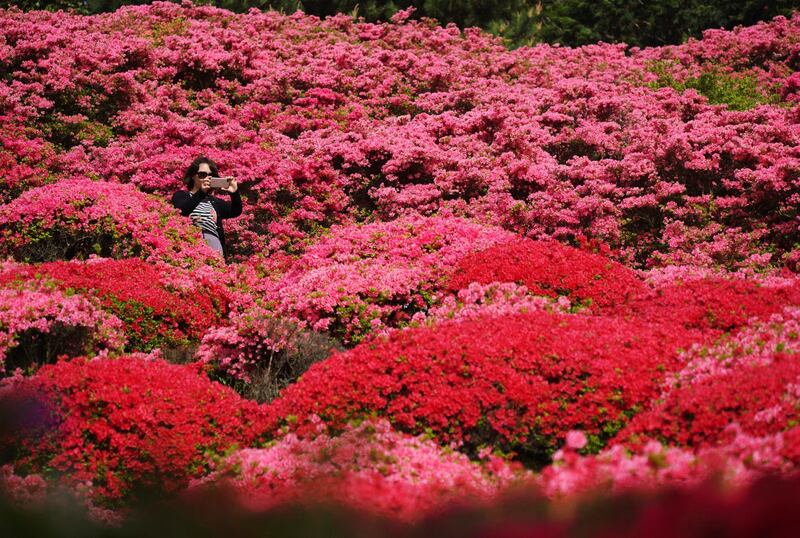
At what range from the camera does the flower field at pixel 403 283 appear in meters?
3.57

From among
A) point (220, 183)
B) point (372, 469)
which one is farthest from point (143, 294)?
point (372, 469)

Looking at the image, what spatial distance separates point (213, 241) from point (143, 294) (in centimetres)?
249

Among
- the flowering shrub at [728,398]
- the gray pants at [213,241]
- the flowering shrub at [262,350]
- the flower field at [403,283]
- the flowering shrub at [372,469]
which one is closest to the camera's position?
the flowering shrub at [372,469]

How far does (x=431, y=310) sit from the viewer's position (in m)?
7.54

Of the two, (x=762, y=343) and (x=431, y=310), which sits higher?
(x=762, y=343)

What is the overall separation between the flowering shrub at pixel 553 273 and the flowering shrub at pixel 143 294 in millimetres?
3095

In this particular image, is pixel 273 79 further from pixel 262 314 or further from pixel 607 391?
pixel 607 391

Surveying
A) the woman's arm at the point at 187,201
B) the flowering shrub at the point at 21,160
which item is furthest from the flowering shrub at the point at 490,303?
the flowering shrub at the point at 21,160

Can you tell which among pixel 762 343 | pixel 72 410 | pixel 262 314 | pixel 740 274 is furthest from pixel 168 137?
pixel 762 343

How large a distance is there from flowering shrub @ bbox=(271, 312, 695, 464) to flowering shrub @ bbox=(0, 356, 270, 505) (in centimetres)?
49

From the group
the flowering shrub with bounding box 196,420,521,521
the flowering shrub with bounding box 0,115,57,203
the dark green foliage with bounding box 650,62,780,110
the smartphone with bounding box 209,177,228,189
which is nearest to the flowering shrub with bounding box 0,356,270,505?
the flowering shrub with bounding box 196,420,521,521

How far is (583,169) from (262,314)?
609 cm

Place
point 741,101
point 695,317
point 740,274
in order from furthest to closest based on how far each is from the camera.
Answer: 1. point 741,101
2. point 740,274
3. point 695,317

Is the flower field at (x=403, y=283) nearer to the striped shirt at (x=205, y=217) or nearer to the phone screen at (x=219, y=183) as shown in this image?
the striped shirt at (x=205, y=217)
